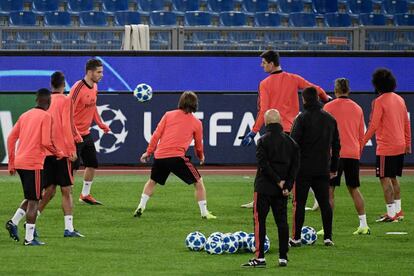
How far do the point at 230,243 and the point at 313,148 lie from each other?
54.6 inches

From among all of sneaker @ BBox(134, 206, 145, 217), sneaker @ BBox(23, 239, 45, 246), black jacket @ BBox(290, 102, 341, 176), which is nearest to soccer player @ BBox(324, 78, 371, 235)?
black jacket @ BBox(290, 102, 341, 176)

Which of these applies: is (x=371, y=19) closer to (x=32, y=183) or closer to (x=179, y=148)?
(x=179, y=148)

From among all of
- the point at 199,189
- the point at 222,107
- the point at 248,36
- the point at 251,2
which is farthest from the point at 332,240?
the point at 251,2

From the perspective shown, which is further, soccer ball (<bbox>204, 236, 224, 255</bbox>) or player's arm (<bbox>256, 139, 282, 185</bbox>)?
soccer ball (<bbox>204, 236, 224, 255</bbox>)

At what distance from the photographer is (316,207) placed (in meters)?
16.9

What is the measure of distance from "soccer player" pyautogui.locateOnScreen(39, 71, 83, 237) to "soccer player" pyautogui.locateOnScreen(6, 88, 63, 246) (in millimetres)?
770

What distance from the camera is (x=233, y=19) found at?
28.5m

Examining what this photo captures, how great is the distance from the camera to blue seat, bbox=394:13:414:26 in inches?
1149

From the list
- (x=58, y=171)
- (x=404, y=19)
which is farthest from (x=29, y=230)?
(x=404, y=19)

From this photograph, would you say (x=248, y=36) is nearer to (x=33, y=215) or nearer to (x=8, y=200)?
(x=8, y=200)

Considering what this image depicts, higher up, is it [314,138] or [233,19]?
[233,19]

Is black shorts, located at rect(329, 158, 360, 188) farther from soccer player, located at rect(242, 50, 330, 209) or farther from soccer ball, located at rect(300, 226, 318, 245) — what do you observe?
soccer player, located at rect(242, 50, 330, 209)

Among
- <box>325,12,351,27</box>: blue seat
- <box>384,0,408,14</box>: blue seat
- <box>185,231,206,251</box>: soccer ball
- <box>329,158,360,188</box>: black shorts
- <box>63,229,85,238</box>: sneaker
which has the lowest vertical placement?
<box>63,229,85,238</box>: sneaker

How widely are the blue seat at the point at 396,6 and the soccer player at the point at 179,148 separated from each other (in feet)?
49.6
